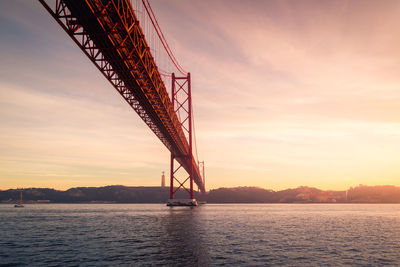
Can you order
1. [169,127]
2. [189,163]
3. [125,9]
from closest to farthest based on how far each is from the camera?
1. [125,9]
2. [169,127]
3. [189,163]

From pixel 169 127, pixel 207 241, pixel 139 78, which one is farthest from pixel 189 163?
pixel 207 241

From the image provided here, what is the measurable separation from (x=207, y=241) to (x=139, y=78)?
44.6 feet

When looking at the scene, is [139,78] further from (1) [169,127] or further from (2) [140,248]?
(1) [169,127]

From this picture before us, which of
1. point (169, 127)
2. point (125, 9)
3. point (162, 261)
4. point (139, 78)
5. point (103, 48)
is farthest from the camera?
point (169, 127)

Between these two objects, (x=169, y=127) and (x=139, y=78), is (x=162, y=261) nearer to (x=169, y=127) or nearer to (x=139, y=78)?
(x=139, y=78)

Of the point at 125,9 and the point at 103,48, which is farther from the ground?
the point at 125,9

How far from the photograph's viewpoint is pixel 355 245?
17.3 m

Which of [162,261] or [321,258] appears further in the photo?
[321,258]

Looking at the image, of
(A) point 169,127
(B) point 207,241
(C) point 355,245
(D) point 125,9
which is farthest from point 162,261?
(A) point 169,127

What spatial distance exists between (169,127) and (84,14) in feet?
81.7

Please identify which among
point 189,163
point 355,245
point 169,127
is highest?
point 169,127

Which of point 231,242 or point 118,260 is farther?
point 231,242

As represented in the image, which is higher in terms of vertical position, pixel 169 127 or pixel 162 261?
pixel 169 127

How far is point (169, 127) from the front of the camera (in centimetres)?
3938
